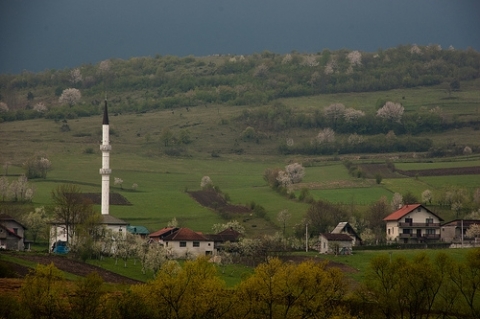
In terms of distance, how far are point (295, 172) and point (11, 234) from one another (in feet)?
210

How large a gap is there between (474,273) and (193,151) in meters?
127

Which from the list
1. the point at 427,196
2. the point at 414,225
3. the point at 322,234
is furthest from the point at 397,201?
the point at 322,234

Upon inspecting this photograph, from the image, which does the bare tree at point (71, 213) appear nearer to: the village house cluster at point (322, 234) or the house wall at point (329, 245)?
the village house cluster at point (322, 234)

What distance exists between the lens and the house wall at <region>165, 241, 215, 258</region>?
112 meters

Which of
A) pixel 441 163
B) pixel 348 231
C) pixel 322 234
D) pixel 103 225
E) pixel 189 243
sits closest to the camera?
pixel 322 234

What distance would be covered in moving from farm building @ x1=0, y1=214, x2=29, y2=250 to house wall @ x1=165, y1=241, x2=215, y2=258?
1391 cm

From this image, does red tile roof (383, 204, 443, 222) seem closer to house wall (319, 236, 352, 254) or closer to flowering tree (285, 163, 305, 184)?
house wall (319, 236, 352, 254)

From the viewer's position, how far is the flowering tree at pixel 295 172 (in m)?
166

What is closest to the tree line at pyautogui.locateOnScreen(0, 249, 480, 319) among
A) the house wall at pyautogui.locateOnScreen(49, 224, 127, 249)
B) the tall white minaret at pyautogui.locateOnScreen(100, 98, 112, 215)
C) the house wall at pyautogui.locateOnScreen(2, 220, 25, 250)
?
the house wall at pyautogui.locateOnScreen(2, 220, 25, 250)

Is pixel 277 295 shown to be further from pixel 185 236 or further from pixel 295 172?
pixel 295 172

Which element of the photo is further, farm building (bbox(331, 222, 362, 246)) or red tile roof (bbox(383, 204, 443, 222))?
red tile roof (bbox(383, 204, 443, 222))

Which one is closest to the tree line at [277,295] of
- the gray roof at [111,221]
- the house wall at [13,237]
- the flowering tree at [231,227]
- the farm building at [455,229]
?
the house wall at [13,237]

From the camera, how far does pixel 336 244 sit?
109 meters

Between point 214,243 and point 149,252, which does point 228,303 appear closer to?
point 149,252
